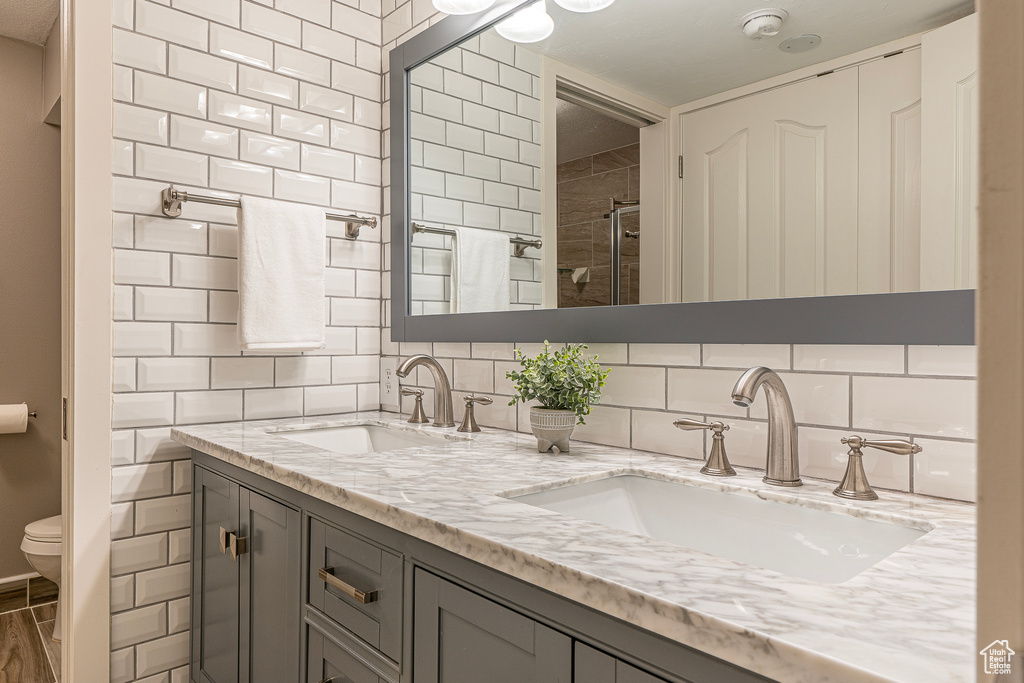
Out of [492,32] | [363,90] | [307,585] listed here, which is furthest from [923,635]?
[363,90]

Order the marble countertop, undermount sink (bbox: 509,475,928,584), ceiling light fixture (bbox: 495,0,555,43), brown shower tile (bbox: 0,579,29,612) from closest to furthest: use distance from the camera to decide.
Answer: the marble countertop
undermount sink (bbox: 509,475,928,584)
ceiling light fixture (bbox: 495,0,555,43)
brown shower tile (bbox: 0,579,29,612)

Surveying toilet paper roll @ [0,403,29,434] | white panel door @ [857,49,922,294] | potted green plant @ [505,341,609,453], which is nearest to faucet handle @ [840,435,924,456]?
white panel door @ [857,49,922,294]

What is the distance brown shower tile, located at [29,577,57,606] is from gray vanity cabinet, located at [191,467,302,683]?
151 centimetres

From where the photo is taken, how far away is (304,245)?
1862mm

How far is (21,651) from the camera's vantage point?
86.8 inches

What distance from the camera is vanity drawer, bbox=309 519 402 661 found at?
0.94 metres

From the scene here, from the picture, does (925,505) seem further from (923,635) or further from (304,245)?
(304,245)

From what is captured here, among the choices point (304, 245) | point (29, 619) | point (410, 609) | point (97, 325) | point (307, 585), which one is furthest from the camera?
point (29, 619)

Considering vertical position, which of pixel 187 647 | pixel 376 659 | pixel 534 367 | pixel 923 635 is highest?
pixel 534 367

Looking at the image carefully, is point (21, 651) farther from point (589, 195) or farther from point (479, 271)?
point (589, 195)

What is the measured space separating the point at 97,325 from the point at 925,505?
71.2 inches

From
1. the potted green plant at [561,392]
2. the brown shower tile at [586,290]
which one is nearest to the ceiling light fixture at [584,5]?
the brown shower tile at [586,290]

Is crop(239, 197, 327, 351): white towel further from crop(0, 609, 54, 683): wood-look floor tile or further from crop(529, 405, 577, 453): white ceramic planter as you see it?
crop(0, 609, 54, 683): wood-look floor tile

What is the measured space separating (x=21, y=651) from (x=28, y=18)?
2.49 m
